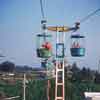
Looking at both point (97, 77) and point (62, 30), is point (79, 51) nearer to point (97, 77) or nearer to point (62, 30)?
point (62, 30)

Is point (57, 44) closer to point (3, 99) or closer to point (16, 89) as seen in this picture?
point (3, 99)

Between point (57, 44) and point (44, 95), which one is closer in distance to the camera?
point (57, 44)

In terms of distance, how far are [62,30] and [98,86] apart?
171 inches

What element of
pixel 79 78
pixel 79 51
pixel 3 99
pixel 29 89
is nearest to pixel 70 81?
pixel 79 78

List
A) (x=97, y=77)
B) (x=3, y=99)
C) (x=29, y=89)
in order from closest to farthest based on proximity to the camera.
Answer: (x=3, y=99), (x=29, y=89), (x=97, y=77)

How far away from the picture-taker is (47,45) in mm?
8492

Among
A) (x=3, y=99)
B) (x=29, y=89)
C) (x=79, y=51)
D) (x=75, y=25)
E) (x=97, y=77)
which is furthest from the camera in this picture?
(x=97, y=77)

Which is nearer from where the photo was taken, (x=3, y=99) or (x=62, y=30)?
(x=62, y=30)

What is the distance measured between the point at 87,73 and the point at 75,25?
5.82 m

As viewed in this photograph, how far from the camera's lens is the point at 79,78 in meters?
14.2

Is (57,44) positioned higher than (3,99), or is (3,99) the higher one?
(57,44)

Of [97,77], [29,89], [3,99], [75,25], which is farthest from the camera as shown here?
[97,77]

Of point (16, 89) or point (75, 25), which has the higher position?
point (75, 25)

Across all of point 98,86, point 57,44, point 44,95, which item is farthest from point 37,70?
point 57,44
